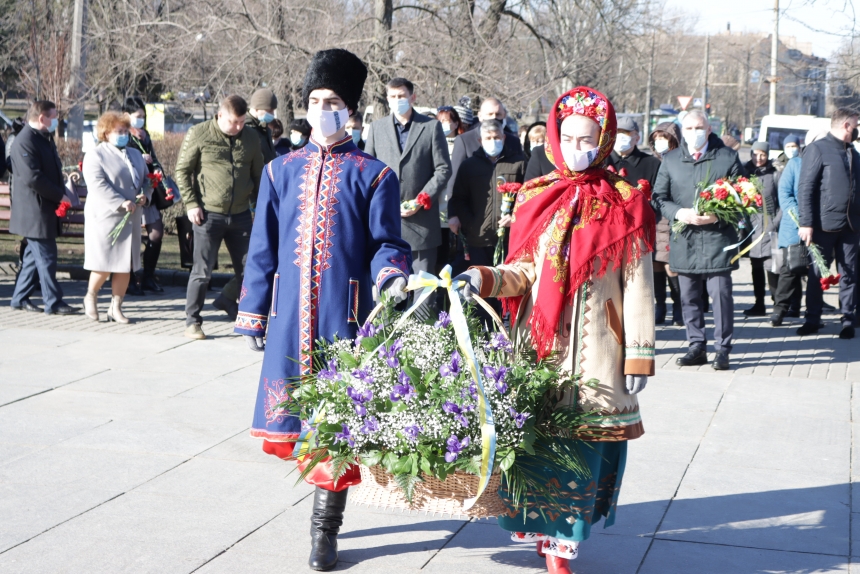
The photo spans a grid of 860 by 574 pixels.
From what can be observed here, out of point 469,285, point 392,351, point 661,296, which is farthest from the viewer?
point 661,296

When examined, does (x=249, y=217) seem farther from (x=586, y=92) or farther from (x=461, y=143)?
(x=586, y=92)

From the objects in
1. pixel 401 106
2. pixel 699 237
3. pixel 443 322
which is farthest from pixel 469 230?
pixel 443 322

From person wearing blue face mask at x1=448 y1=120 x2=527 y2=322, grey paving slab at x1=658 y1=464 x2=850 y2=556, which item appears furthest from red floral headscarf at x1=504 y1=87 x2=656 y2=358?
person wearing blue face mask at x1=448 y1=120 x2=527 y2=322

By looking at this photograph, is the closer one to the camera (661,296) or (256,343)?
(256,343)

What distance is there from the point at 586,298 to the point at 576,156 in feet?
1.81

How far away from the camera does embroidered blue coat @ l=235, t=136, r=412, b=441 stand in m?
4.20

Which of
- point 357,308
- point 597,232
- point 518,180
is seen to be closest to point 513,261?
point 597,232

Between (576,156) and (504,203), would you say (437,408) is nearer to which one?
(576,156)

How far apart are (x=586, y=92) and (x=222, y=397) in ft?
12.8

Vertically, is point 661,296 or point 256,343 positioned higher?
point 256,343

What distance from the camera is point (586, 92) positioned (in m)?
4.00

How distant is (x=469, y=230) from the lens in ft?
29.6

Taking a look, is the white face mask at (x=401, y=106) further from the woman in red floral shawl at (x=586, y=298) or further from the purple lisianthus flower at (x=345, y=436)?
the purple lisianthus flower at (x=345, y=436)

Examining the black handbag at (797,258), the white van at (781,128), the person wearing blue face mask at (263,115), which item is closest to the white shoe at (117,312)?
the person wearing blue face mask at (263,115)
